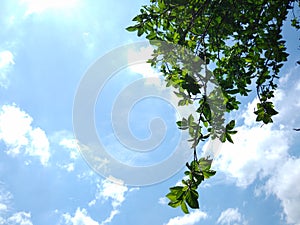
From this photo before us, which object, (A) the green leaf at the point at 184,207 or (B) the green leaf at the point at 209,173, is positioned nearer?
(A) the green leaf at the point at 184,207

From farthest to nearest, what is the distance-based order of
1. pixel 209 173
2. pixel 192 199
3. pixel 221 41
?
pixel 221 41 < pixel 209 173 < pixel 192 199

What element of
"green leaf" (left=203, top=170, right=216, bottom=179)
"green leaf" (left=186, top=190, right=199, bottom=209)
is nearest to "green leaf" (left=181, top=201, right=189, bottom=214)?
"green leaf" (left=186, top=190, right=199, bottom=209)

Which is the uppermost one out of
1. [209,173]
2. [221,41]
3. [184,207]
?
[221,41]

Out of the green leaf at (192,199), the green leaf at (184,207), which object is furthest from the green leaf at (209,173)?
the green leaf at (184,207)

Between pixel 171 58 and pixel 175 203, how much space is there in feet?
8.66

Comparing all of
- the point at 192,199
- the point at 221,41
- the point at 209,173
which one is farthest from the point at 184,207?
the point at 221,41

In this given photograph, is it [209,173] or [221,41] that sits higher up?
[221,41]

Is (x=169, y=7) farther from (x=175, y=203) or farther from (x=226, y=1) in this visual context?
(x=175, y=203)

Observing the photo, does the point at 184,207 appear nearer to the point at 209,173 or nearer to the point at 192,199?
the point at 192,199

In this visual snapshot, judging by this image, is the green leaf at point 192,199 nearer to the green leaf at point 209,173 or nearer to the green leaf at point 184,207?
the green leaf at point 184,207

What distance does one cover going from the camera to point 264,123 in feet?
14.8

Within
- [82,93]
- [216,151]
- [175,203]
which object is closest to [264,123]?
[216,151]

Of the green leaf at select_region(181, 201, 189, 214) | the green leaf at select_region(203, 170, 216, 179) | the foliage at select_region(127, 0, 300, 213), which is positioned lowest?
the green leaf at select_region(181, 201, 189, 214)

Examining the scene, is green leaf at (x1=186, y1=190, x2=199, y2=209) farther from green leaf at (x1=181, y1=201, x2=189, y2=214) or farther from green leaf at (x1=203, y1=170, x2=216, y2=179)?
green leaf at (x1=203, y1=170, x2=216, y2=179)
